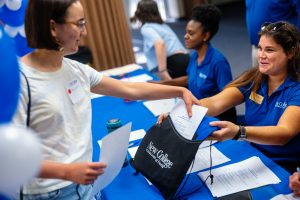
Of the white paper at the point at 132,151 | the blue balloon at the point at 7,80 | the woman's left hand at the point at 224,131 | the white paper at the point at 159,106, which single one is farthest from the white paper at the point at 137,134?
the blue balloon at the point at 7,80

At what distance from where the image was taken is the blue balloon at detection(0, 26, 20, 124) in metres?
0.64

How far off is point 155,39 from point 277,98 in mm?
1697

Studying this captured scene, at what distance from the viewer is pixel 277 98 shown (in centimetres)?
157

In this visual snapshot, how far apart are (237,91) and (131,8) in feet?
21.5

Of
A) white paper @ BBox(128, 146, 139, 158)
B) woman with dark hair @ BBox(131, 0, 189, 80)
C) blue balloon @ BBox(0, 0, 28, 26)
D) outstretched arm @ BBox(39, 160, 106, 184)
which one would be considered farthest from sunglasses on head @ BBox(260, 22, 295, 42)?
woman with dark hair @ BBox(131, 0, 189, 80)

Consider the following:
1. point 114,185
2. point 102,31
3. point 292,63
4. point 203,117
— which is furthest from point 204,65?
point 102,31

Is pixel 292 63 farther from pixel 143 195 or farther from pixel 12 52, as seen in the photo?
pixel 12 52

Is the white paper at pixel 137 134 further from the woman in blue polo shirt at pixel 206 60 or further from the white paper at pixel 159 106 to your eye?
the woman in blue polo shirt at pixel 206 60

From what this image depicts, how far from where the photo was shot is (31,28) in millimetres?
1058

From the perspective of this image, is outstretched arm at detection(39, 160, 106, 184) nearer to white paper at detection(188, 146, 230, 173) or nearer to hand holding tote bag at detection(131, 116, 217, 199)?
hand holding tote bag at detection(131, 116, 217, 199)

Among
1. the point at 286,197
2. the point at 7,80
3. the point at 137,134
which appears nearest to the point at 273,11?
the point at 137,134

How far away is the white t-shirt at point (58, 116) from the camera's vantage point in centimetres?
98

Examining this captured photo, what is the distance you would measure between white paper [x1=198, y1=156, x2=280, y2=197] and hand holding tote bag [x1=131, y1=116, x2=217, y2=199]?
0.16 metres

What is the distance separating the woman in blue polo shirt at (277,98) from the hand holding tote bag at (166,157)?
308 mm
